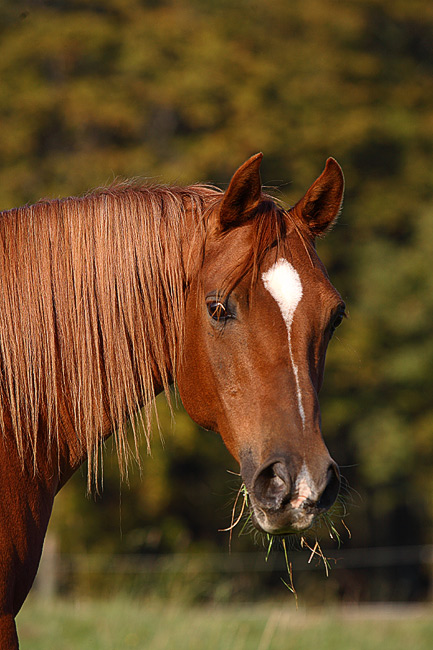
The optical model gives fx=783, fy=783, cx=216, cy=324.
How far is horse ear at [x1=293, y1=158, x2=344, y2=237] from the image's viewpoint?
2.96m

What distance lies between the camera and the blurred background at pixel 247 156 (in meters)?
16.6

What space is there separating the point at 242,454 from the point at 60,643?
14.2 feet

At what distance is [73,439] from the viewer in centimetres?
285

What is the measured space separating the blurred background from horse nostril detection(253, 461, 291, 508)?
497 inches

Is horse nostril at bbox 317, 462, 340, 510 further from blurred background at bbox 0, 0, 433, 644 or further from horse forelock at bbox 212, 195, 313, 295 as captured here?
blurred background at bbox 0, 0, 433, 644

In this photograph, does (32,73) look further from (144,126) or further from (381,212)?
(381,212)

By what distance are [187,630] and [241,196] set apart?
4.43 m

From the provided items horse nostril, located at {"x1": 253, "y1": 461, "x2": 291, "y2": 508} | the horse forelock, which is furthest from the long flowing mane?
horse nostril, located at {"x1": 253, "y1": 461, "x2": 291, "y2": 508}

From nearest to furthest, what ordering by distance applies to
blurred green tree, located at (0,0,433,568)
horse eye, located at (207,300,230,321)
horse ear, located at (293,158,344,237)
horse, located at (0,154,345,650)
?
horse, located at (0,154,345,650), horse eye, located at (207,300,230,321), horse ear, located at (293,158,344,237), blurred green tree, located at (0,0,433,568)

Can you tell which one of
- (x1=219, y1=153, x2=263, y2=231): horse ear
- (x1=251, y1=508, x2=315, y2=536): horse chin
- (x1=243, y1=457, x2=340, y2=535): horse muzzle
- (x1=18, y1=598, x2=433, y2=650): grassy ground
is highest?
(x1=219, y1=153, x2=263, y2=231): horse ear

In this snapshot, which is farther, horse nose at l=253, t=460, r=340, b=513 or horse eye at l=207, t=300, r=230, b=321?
horse eye at l=207, t=300, r=230, b=321

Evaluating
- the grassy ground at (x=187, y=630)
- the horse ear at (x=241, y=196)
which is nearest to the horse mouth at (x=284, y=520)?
the horse ear at (x=241, y=196)

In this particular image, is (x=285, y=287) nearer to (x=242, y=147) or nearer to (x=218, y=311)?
(x=218, y=311)

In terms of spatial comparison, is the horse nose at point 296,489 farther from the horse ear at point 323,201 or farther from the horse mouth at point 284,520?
the horse ear at point 323,201
